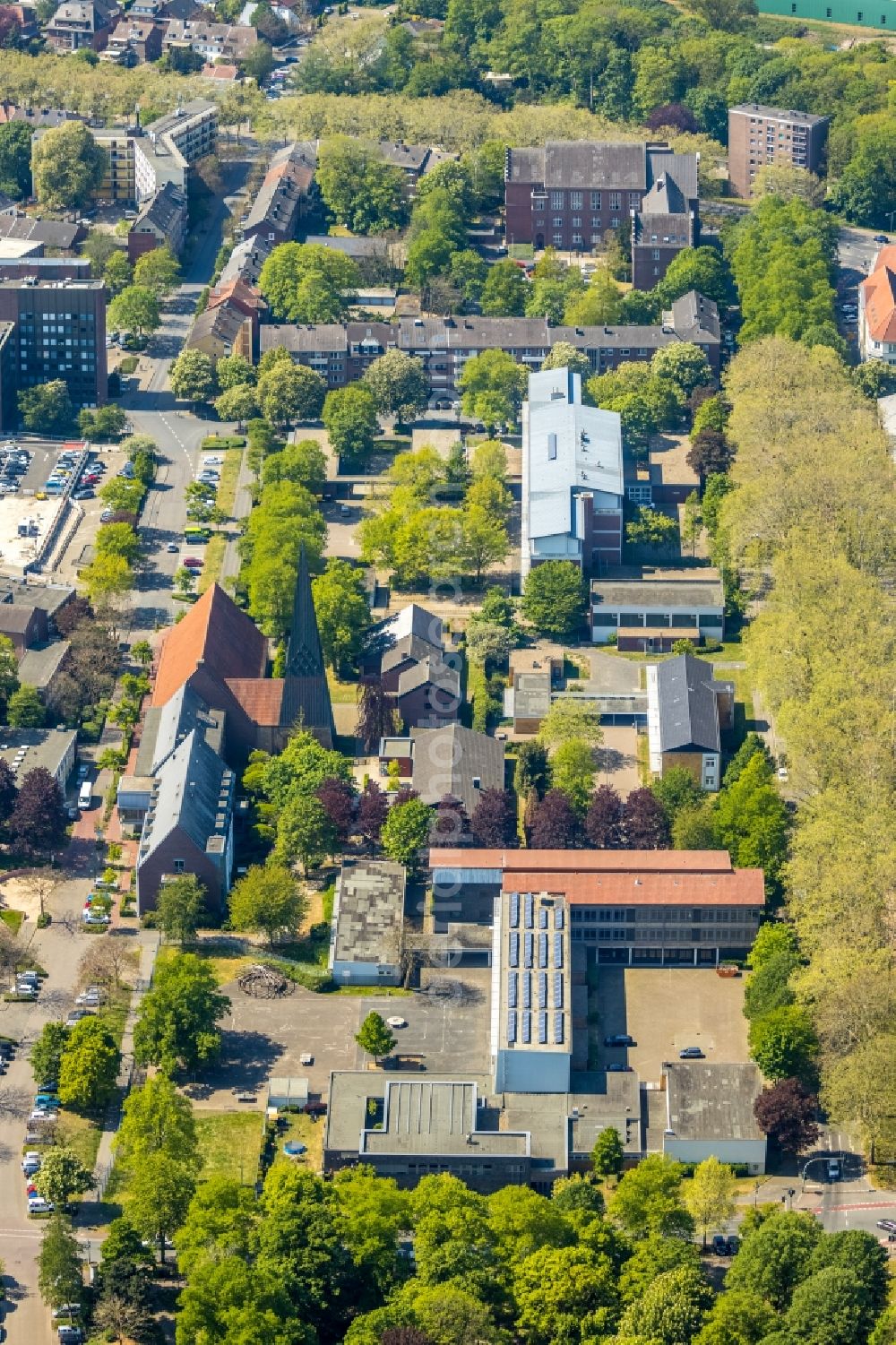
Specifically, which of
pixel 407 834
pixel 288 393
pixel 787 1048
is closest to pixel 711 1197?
pixel 787 1048

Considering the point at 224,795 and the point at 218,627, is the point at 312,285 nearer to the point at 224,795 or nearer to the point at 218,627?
the point at 218,627

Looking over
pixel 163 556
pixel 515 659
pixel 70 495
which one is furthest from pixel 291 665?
pixel 70 495

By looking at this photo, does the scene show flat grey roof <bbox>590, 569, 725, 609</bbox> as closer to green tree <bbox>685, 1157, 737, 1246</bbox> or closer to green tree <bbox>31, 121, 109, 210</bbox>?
green tree <bbox>685, 1157, 737, 1246</bbox>

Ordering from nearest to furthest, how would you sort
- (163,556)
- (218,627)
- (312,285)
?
(218,627) → (163,556) → (312,285)

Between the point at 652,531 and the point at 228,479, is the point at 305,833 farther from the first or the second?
the point at 228,479

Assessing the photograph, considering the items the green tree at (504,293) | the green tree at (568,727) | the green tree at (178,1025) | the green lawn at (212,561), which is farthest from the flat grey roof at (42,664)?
the green tree at (504,293)

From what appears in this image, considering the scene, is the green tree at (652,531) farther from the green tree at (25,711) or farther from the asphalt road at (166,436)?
the green tree at (25,711)

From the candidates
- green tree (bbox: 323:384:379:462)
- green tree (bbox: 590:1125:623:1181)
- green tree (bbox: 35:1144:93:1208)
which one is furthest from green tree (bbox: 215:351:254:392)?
green tree (bbox: 35:1144:93:1208)
